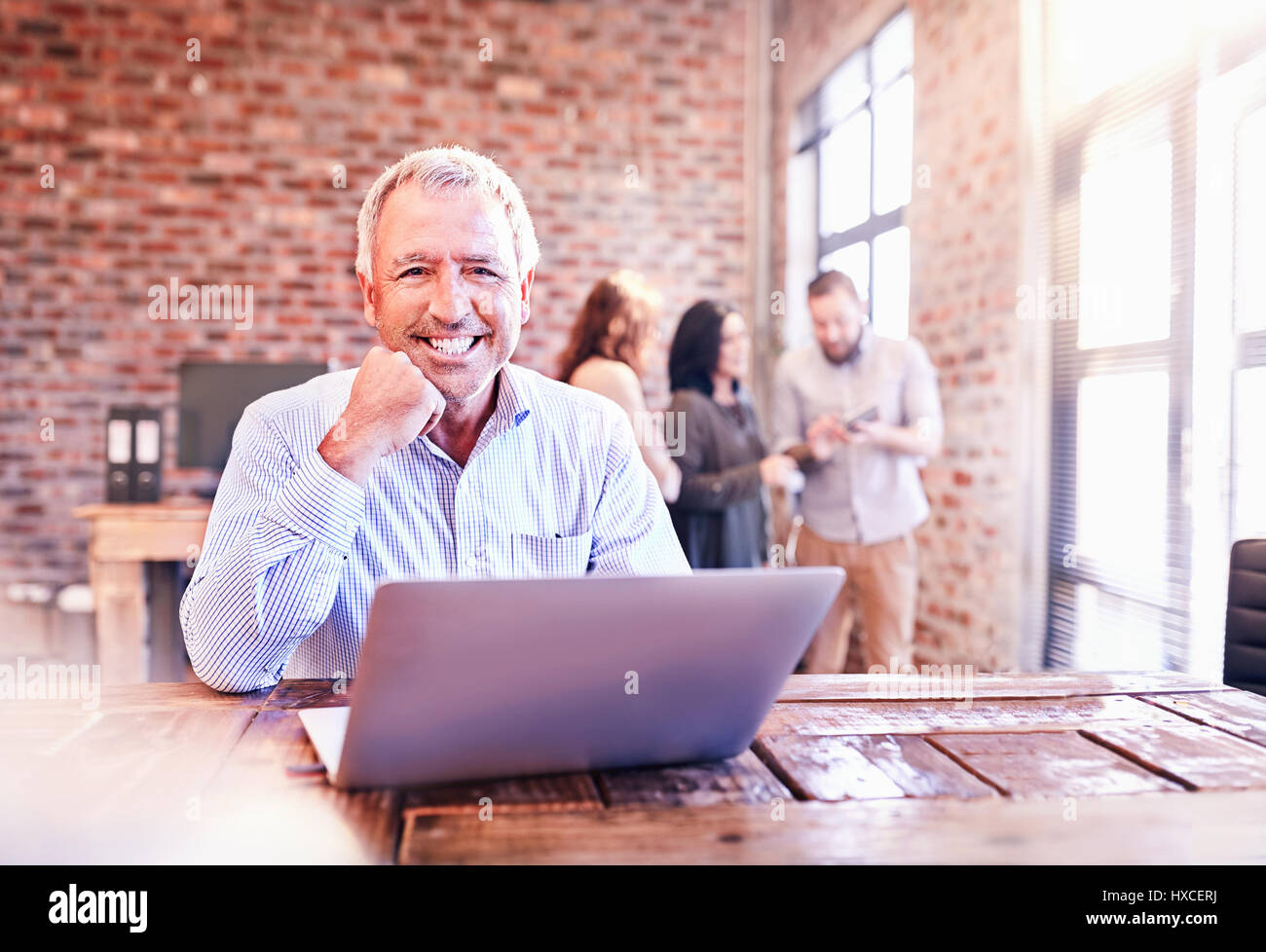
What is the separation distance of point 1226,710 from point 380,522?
3.38 ft

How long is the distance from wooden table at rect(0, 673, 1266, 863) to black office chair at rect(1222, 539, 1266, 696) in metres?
0.48

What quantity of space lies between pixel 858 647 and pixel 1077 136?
2087 millimetres

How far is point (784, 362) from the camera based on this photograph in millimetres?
3432

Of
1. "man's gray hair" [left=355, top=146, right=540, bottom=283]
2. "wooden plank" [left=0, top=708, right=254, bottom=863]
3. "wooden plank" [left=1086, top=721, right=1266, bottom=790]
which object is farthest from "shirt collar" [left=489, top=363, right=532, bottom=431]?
"wooden plank" [left=1086, top=721, right=1266, bottom=790]

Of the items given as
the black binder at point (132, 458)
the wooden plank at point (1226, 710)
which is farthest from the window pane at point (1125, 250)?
the black binder at point (132, 458)

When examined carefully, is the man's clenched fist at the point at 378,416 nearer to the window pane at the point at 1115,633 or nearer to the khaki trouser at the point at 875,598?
the window pane at the point at 1115,633

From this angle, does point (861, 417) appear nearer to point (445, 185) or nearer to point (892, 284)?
point (892, 284)

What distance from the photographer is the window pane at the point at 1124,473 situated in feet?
8.27

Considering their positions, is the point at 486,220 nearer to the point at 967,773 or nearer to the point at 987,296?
the point at 967,773

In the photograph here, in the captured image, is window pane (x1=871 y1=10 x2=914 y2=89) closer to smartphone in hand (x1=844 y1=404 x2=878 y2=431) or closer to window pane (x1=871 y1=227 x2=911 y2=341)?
window pane (x1=871 y1=227 x2=911 y2=341)

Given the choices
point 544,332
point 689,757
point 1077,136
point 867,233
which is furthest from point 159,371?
point 689,757

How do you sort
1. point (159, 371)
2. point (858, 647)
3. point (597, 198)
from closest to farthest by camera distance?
point (858, 647) < point (159, 371) < point (597, 198)

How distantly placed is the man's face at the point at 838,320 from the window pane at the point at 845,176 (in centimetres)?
128

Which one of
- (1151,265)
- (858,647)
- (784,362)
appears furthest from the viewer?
(858,647)
